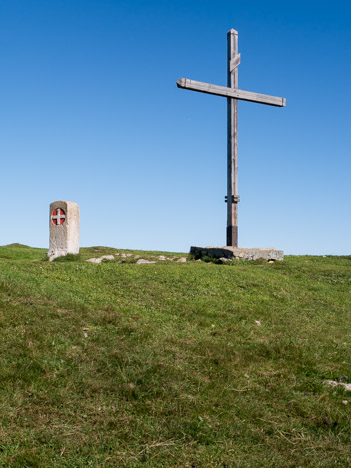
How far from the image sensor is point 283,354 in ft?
27.0

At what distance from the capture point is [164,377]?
22.3 feet

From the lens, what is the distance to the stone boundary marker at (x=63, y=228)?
54.9 ft

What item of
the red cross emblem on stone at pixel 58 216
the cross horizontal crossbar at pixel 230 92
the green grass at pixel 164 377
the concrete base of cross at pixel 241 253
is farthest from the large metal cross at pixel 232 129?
the green grass at pixel 164 377

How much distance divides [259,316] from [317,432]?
179 inches

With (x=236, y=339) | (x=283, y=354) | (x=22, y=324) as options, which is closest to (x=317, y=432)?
(x=283, y=354)

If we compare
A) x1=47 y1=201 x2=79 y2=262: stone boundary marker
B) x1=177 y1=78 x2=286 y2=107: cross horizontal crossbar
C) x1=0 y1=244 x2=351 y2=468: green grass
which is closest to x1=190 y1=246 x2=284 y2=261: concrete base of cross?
x1=47 y1=201 x2=79 y2=262: stone boundary marker

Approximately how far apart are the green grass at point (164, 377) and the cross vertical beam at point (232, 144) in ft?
29.0

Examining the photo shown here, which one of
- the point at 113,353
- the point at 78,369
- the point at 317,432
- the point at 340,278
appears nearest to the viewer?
the point at 317,432

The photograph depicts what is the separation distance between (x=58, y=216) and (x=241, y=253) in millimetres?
7707

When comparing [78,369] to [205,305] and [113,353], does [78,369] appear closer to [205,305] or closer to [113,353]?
[113,353]

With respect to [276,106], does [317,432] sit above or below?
below

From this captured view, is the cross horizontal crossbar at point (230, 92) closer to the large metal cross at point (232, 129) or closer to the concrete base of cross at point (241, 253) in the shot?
the large metal cross at point (232, 129)

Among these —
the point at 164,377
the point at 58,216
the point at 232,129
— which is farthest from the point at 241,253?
the point at 164,377

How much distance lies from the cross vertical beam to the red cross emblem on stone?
7743mm
